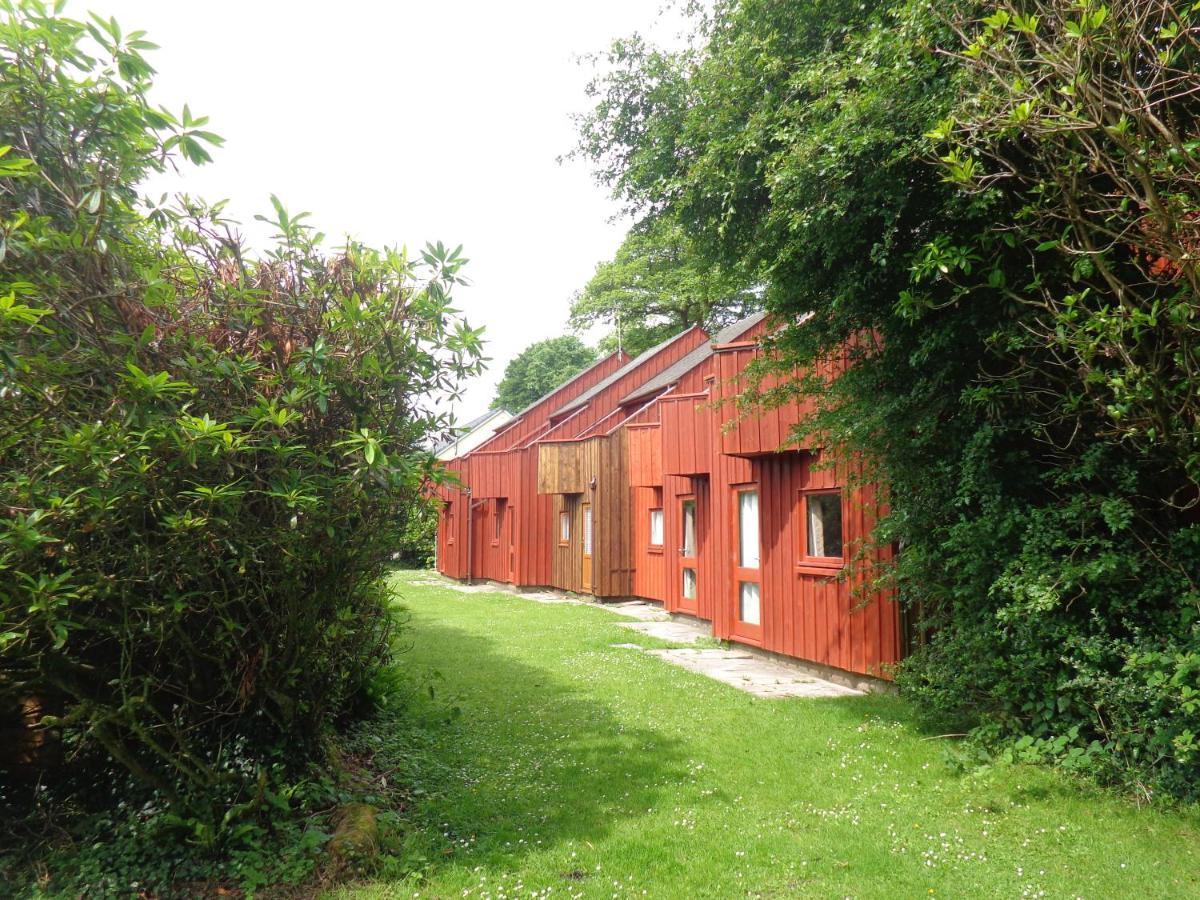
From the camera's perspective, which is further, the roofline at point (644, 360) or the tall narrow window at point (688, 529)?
the roofline at point (644, 360)

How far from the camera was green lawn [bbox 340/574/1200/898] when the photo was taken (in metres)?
4.47

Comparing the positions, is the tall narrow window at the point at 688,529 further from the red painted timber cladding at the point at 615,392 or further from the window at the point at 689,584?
the red painted timber cladding at the point at 615,392

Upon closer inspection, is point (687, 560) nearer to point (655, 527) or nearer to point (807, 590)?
point (655, 527)

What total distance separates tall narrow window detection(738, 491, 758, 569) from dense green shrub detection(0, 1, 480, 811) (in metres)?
7.21

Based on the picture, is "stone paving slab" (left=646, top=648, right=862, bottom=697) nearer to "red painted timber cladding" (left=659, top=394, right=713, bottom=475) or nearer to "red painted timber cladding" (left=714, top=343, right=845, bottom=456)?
"red painted timber cladding" (left=714, top=343, right=845, bottom=456)

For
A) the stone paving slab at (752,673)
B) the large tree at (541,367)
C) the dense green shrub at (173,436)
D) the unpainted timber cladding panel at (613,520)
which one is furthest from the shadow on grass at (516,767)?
the large tree at (541,367)

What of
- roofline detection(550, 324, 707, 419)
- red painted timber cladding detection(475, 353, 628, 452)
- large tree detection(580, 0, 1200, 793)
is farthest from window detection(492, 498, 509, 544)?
large tree detection(580, 0, 1200, 793)

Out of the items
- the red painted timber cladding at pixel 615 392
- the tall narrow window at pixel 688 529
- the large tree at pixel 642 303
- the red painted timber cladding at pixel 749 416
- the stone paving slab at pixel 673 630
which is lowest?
the stone paving slab at pixel 673 630

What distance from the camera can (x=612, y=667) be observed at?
1068 centimetres

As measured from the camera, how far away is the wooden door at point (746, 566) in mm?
11703

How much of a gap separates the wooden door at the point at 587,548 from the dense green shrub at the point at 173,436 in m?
14.8

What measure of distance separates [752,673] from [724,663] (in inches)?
32.0

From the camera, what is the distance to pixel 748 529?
1203 centimetres

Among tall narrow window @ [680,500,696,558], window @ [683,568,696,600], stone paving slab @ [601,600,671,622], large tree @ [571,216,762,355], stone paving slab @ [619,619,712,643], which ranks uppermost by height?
large tree @ [571,216,762,355]
